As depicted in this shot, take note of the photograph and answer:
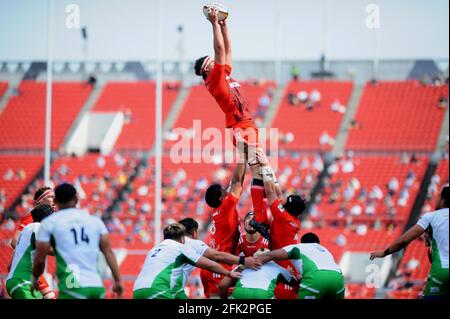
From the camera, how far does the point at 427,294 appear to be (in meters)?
11.4

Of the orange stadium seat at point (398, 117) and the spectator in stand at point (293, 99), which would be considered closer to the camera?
the orange stadium seat at point (398, 117)

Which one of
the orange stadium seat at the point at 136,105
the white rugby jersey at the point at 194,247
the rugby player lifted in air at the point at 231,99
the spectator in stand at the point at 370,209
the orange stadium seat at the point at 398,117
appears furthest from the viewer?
the orange stadium seat at the point at 136,105

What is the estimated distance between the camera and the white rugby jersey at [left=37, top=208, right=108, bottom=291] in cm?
1034

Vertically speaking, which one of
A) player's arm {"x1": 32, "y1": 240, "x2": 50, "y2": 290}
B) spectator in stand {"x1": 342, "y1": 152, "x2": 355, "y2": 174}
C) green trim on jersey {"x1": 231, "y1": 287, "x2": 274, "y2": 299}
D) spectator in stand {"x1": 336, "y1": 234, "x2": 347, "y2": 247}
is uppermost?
player's arm {"x1": 32, "y1": 240, "x2": 50, "y2": 290}

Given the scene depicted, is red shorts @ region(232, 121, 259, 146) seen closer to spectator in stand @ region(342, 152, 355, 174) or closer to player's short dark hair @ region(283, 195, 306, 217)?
player's short dark hair @ region(283, 195, 306, 217)

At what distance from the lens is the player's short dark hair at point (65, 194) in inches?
409

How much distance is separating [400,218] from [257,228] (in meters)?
20.0

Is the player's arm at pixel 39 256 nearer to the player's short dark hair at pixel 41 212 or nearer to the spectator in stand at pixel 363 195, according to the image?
the player's short dark hair at pixel 41 212

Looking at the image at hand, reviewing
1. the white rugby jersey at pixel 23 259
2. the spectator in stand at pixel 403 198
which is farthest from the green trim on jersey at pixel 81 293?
the spectator in stand at pixel 403 198

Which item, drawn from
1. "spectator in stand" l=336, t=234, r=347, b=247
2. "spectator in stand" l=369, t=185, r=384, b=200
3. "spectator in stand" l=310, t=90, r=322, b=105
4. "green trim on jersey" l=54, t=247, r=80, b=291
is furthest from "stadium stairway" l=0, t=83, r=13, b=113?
"green trim on jersey" l=54, t=247, r=80, b=291

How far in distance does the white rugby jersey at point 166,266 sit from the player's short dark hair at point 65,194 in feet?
5.06

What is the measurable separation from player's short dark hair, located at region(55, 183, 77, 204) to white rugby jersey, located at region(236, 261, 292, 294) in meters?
2.49

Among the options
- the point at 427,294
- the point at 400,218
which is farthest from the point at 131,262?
the point at 427,294
